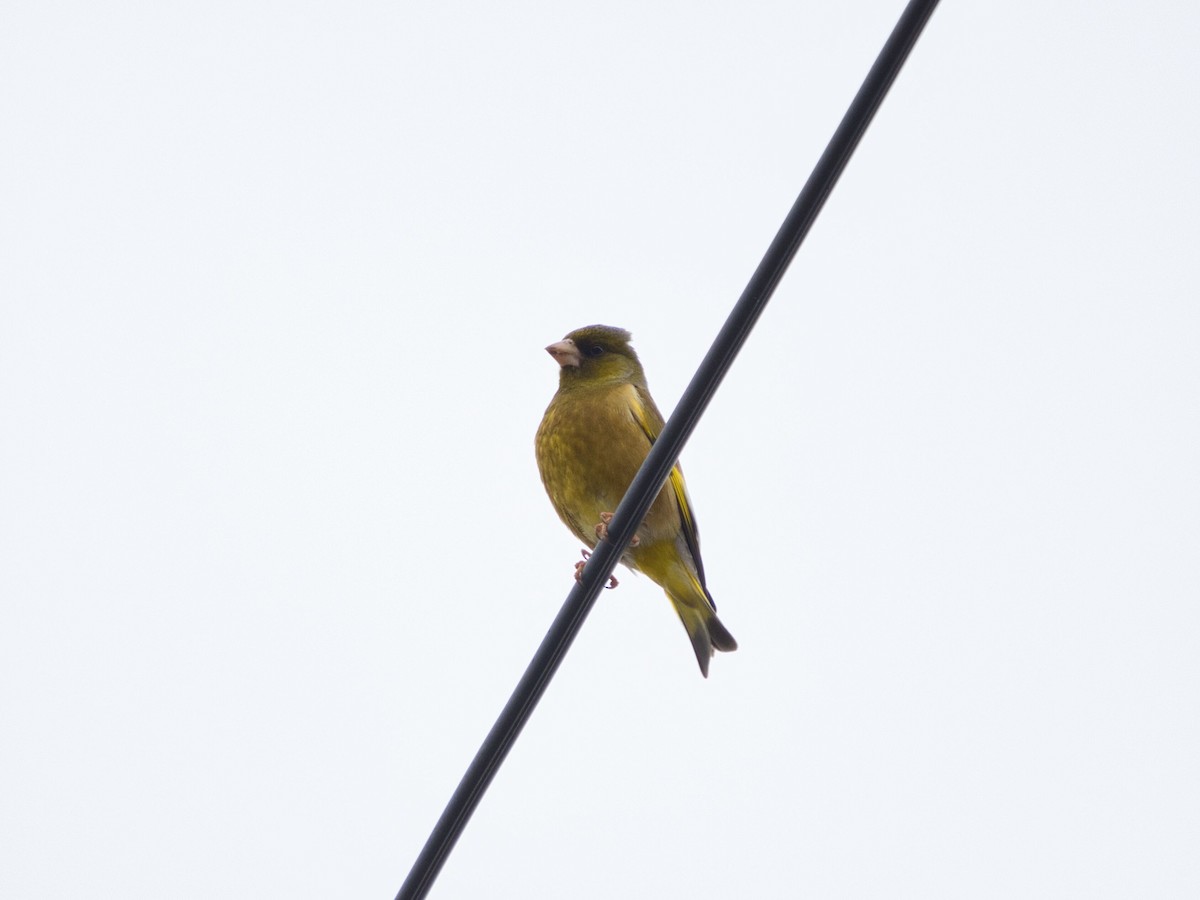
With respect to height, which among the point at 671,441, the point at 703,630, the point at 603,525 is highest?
the point at 671,441

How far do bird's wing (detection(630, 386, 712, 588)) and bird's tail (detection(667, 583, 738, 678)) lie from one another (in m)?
0.10

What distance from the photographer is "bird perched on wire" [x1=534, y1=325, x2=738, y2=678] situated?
5680mm

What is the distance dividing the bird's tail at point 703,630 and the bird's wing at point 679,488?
96mm

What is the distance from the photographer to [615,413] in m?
5.75

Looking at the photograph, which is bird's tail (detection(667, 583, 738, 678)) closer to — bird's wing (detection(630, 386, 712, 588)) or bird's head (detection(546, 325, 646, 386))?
bird's wing (detection(630, 386, 712, 588))

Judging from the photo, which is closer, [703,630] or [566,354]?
[703,630]

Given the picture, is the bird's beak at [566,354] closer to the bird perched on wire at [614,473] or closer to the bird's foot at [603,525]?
the bird perched on wire at [614,473]

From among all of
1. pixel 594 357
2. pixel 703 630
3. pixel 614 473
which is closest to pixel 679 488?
pixel 614 473

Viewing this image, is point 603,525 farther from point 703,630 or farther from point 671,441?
point 671,441

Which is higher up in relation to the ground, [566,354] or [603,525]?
[566,354]

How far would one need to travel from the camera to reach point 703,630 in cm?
621

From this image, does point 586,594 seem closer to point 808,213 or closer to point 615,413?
point 808,213

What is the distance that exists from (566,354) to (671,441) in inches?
145

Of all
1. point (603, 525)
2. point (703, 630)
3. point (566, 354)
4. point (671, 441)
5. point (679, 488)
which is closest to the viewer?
point (671, 441)
